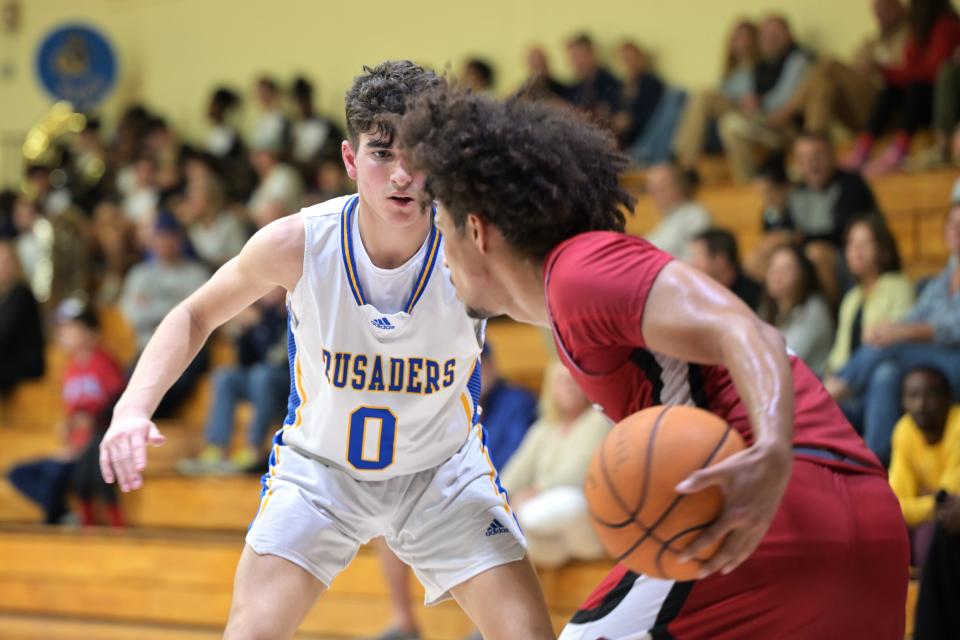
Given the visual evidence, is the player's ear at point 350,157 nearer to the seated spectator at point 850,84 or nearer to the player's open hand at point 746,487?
the player's open hand at point 746,487

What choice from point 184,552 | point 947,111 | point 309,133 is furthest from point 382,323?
point 309,133

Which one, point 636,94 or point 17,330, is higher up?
point 636,94

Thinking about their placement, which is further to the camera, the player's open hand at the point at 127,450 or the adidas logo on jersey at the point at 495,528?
the adidas logo on jersey at the point at 495,528

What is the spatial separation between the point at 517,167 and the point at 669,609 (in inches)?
35.3

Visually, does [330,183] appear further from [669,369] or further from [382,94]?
[669,369]

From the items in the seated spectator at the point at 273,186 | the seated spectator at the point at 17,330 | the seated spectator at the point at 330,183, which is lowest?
the seated spectator at the point at 17,330

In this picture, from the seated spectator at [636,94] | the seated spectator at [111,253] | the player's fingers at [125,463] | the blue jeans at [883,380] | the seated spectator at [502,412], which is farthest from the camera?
the seated spectator at [111,253]

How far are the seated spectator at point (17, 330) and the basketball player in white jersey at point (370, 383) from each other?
7557 millimetres

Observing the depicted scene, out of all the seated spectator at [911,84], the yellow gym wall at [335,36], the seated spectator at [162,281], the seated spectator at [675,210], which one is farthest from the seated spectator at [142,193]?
the seated spectator at [911,84]

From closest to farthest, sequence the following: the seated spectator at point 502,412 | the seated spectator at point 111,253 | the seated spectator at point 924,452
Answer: the seated spectator at point 924,452 → the seated spectator at point 502,412 → the seated spectator at point 111,253

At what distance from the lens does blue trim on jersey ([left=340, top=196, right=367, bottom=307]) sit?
140 inches

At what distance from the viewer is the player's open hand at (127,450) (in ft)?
10.1

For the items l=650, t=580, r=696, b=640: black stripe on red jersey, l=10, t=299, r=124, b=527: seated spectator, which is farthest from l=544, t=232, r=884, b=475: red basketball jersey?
l=10, t=299, r=124, b=527: seated spectator

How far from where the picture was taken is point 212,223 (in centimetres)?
1110
